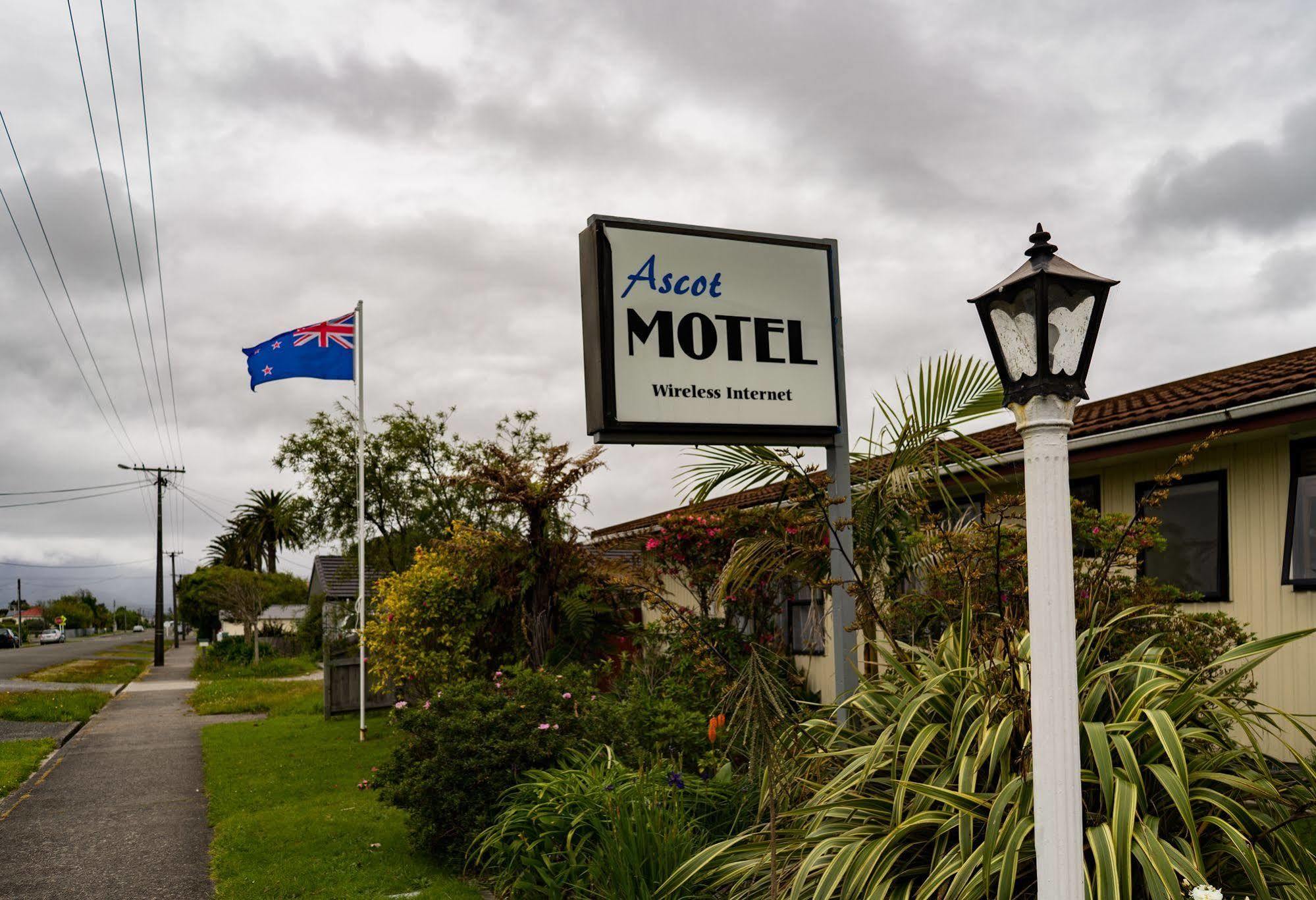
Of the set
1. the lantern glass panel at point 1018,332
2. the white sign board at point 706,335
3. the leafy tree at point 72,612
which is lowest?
the leafy tree at point 72,612

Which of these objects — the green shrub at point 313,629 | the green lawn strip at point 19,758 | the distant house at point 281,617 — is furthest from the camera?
the distant house at point 281,617

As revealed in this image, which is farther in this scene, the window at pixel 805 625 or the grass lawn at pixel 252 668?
the grass lawn at pixel 252 668

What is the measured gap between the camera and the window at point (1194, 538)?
907 centimetres

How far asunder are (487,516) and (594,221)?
1314 cm

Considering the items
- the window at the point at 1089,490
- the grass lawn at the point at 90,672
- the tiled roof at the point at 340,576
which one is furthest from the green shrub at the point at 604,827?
the grass lawn at the point at 90,672

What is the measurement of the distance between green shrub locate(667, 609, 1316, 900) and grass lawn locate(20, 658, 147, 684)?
104 ft

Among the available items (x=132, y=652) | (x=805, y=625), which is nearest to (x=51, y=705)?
(x=805, y=625)

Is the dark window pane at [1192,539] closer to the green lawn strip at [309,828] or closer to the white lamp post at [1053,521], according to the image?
the white lamp post at [1053,521]

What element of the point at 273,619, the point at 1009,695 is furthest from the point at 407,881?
the point at 273,619

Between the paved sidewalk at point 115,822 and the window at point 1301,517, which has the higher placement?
the window at point 1301,517

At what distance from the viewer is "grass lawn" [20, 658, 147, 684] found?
1237 inches

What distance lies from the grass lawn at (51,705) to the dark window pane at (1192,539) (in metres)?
19.0

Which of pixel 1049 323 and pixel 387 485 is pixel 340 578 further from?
pixel 1049 323

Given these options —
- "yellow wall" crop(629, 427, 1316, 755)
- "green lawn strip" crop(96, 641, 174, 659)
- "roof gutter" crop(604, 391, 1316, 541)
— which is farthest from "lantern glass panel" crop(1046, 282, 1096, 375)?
"green lawn strip" crop(96, 641, 174, 659)
